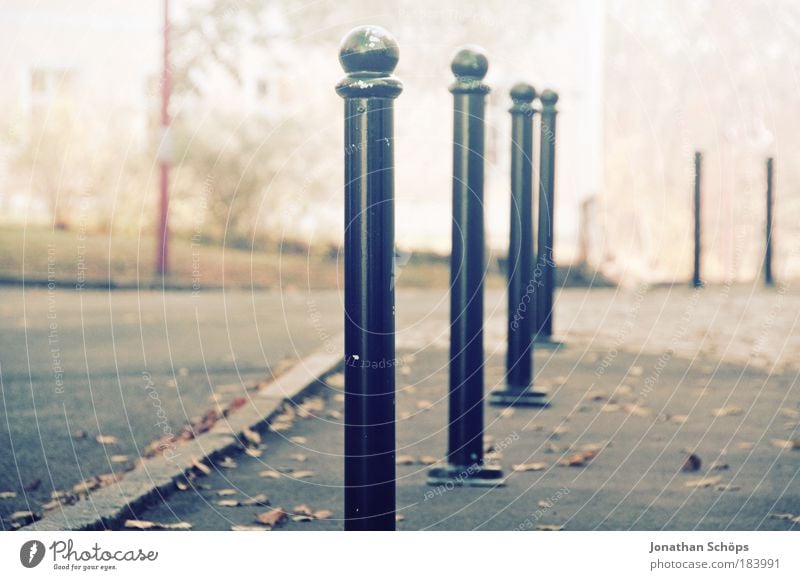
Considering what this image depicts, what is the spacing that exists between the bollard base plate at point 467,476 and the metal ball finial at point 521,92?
2164mm

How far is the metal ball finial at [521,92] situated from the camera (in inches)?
243

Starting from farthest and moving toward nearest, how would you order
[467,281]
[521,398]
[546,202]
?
[546,202], [521,398], [467,281]

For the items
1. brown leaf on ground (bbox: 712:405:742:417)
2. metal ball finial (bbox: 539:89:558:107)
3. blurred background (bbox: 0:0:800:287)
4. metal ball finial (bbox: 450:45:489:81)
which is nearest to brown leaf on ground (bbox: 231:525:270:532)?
metal ball finial (bbox: 450:45:489:81)

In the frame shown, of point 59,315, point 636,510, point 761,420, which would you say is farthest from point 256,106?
point 636,510

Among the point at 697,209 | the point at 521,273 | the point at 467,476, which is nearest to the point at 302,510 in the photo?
the point at 467,476

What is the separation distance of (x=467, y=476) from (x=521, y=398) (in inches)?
66.7

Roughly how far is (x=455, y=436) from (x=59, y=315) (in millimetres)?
6952

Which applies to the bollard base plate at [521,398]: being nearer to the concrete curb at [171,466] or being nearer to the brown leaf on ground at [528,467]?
the concrete curb at [171,466]

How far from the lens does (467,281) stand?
4.47 meters

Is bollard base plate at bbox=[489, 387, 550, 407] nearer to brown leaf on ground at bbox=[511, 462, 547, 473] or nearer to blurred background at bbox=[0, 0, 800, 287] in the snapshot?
brown leaf on ground at bbox=[511, 462, 547, 473]

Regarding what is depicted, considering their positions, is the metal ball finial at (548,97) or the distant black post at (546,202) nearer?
the distant black post at (546,202)

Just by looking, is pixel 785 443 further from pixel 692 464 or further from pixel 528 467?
pixel 528 467

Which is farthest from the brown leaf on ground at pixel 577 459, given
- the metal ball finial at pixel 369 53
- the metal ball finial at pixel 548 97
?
the metal ball finial at pixel 548 97
